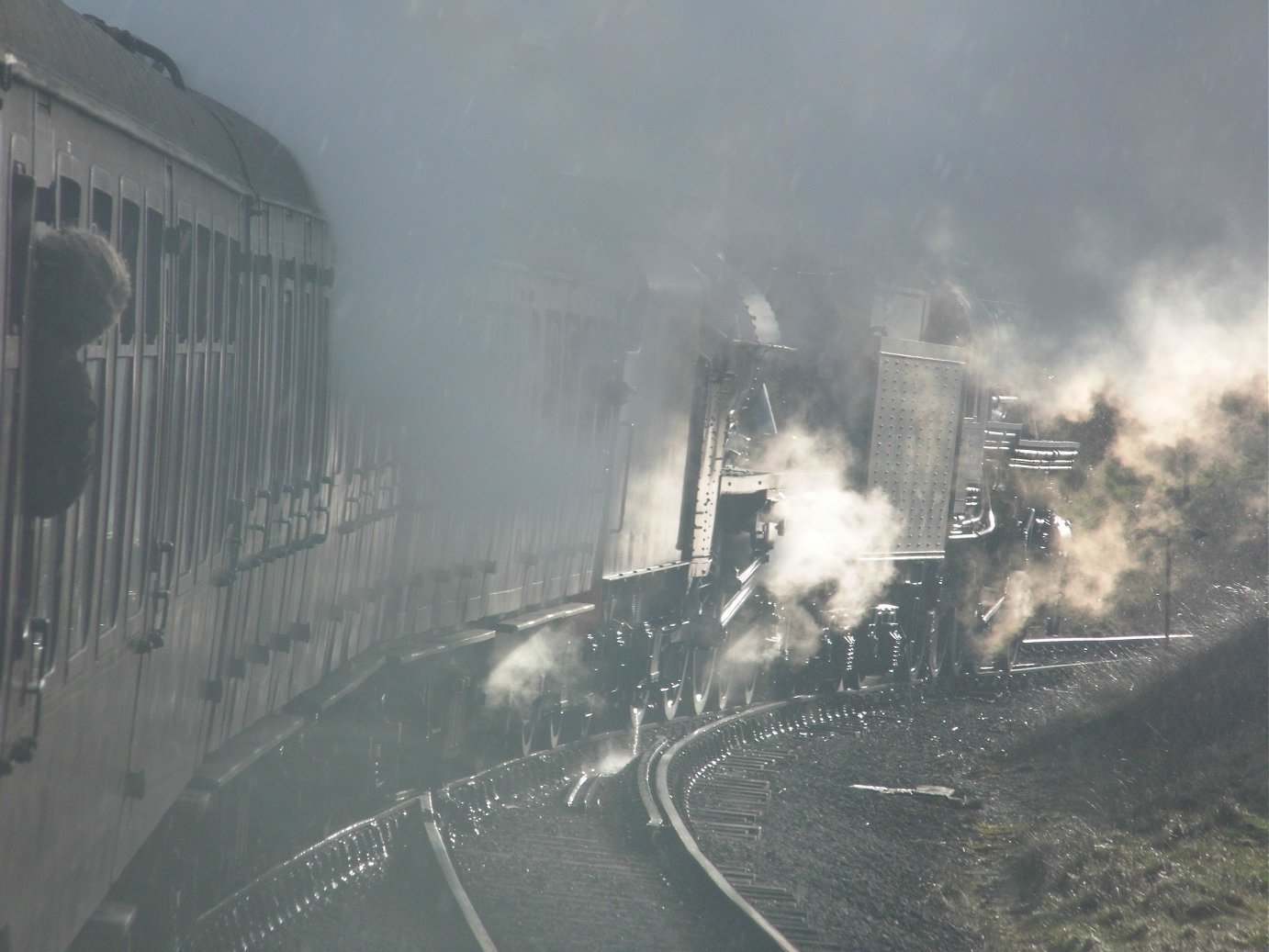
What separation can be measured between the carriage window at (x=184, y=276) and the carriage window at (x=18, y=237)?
1.26 metres

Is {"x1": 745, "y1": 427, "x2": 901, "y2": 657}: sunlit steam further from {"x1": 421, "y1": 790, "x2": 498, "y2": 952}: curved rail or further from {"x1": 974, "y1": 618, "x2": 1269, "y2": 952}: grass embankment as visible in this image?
{"x1": 421, "y1": 790, "x2": 498, "y2": 952}: curved rail

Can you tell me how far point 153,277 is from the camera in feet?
11.8

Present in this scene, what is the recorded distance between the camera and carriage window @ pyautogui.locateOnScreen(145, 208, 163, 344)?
3.56 metres

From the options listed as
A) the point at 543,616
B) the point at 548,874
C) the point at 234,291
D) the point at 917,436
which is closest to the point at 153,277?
the point at 234,291

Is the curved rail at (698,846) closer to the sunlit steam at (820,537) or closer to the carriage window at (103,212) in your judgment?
the sunlit steam at (820,537)

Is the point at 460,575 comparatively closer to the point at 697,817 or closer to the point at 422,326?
the point at 422,326

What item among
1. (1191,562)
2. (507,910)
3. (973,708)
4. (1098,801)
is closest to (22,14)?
(507,910)

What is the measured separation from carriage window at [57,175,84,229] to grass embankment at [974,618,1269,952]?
596 cm

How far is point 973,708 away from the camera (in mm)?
15617

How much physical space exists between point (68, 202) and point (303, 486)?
117 inches

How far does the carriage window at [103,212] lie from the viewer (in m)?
3.09

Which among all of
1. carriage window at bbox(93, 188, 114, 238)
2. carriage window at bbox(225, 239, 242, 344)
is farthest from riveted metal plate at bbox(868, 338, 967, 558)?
carriage window at bbox(93, 188, 114, 238)

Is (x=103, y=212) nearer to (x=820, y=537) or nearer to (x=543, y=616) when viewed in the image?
(x=543, y=616)

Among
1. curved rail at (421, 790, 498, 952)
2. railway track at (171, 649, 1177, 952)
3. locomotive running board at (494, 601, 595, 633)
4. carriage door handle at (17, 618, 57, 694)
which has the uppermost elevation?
carriage door handle at (17, 618, 57, 694)
